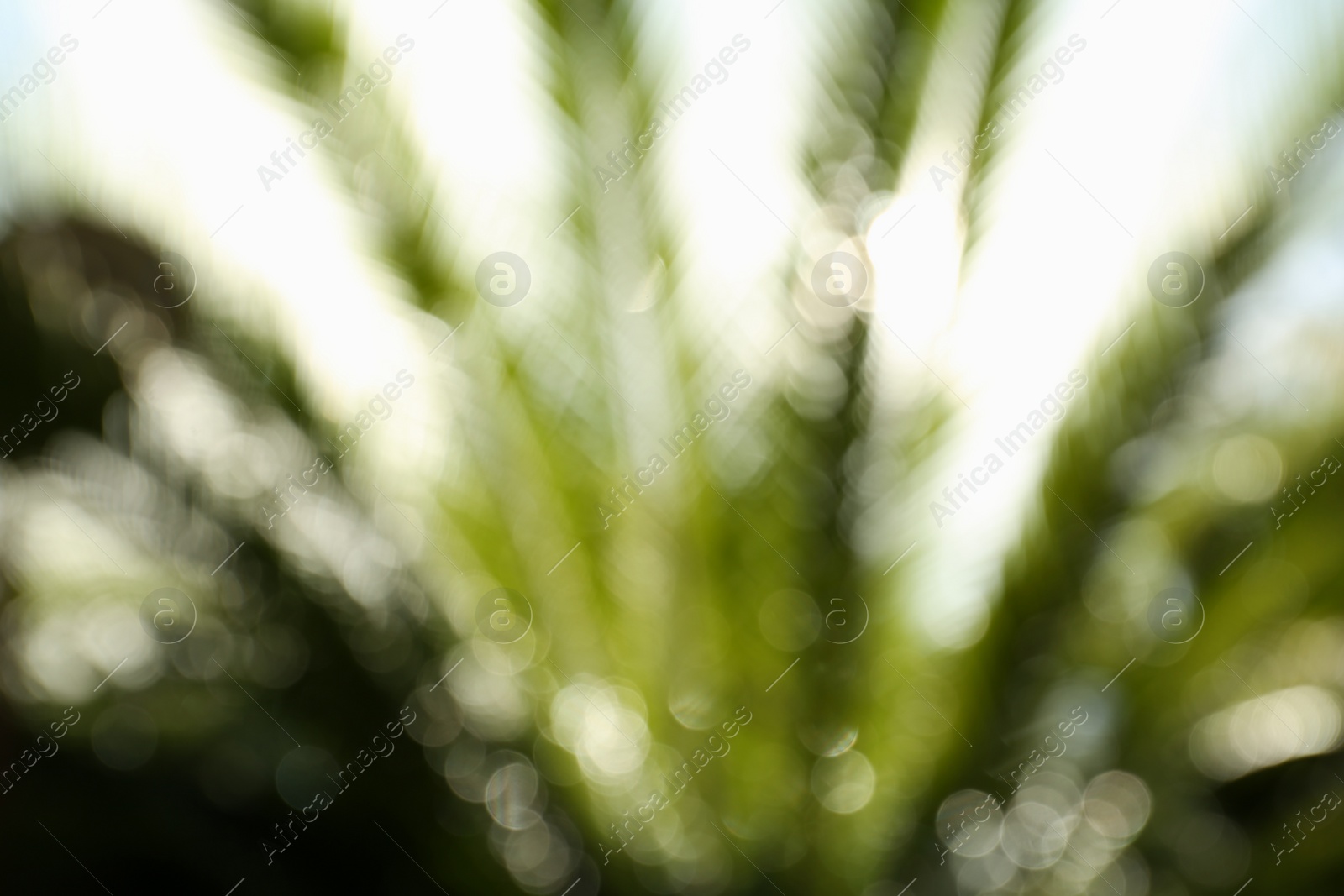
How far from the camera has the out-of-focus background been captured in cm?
177

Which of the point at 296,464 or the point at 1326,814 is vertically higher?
the point at 296,464

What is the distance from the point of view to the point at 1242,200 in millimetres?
1728

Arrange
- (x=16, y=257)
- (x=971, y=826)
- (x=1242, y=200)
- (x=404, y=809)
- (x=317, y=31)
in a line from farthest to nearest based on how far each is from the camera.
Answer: (x=971, y=826)
(x=404, y=809)
(x=16, y=257)
(x=1242, y=200)
(x=317, y=31)

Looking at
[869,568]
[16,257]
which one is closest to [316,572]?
[16,257]

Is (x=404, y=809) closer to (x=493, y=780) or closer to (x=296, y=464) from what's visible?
(x=493, y=780)

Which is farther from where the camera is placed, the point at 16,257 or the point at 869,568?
the point at 869,568

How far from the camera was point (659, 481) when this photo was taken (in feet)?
7.09

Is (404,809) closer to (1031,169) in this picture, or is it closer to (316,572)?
(316,572)

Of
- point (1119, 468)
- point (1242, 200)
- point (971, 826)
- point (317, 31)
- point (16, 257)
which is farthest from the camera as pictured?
point (971, 826)

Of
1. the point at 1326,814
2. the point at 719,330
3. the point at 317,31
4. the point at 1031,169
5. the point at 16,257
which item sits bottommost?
the point at 1326,814

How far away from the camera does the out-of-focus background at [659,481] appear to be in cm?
177

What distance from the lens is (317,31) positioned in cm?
159

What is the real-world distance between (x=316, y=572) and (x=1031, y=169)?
73.0 inches

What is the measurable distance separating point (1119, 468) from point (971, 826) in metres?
1.12
